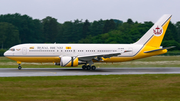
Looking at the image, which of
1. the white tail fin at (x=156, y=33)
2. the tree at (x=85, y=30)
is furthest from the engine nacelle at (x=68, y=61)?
the tree at (x=85, y=30)

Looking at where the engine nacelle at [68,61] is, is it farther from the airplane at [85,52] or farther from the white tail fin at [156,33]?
the white tail fin at [156,33]

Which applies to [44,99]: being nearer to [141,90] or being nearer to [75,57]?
[141,90]

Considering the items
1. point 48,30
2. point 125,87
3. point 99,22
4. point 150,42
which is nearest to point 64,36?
point 48,30

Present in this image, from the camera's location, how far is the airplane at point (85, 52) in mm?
33219

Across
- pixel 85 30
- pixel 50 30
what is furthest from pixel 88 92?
pixel 50 30

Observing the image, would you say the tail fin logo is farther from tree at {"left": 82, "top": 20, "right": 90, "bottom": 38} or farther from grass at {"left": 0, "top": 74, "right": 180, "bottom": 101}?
tree at {"left": 82, "top": 20, "right": 90, "bottom": 38}

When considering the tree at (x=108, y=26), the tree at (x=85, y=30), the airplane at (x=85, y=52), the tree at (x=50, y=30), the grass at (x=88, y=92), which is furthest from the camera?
the tree at (x=108, y=26)

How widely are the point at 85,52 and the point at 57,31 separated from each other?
100 meters

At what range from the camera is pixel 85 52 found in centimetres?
3506

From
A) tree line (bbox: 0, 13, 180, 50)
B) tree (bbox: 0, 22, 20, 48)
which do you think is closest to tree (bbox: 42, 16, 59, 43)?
tree line (bbox: 0, 13, 180, 50)

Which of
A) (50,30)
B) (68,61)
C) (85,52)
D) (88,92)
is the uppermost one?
(50,30)

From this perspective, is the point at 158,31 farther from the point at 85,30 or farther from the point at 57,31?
the point at 57,31

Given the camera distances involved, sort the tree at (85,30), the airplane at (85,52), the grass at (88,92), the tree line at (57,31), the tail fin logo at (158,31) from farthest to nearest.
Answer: the tree at (85,30)
the tree line at (57,31)
the tail fin logo at (158,31)
the airplane at (85,52)
the grass at (88,92)

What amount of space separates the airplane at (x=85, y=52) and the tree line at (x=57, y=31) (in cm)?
5566
